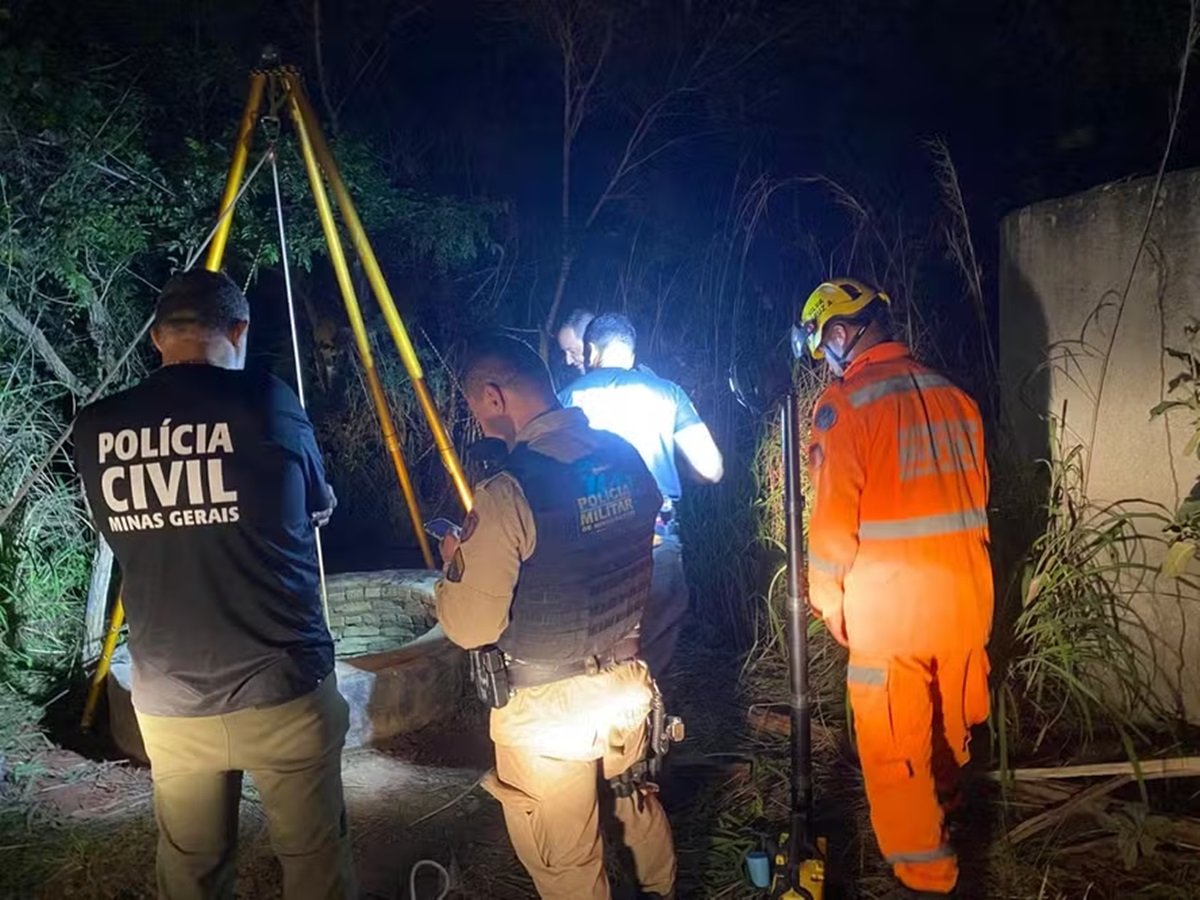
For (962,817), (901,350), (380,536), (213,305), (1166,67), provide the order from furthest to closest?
(380,536), (1166,67), (962,817), (901,350), (213,305)

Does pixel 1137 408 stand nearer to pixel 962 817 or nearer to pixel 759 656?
pixel 962 817

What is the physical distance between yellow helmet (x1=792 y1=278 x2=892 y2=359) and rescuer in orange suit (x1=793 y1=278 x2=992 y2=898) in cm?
20

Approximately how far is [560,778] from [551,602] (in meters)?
0.50

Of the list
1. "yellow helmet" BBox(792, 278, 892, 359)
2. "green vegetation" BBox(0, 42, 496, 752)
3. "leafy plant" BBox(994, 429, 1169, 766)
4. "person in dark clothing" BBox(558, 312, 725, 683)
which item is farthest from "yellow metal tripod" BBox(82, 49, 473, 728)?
"leafy plant" BBox(994, 429, 1169, 766)

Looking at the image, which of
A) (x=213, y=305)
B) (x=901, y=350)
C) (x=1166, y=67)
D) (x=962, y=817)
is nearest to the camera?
(x=213, y=305)

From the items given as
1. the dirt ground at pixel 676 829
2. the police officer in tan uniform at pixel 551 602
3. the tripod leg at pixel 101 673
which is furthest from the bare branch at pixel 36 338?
the police officer in tan uniform at pixel 551 602

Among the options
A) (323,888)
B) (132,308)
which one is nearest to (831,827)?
(323,888)

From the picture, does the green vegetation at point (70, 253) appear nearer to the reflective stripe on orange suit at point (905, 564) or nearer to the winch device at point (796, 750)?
the winch device at point (796, 750)

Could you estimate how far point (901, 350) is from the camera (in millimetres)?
3156

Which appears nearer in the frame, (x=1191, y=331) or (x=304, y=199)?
(x=1191, y=331)

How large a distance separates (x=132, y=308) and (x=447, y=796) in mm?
3429

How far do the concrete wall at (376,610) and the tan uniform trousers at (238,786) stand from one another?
287 centimetres

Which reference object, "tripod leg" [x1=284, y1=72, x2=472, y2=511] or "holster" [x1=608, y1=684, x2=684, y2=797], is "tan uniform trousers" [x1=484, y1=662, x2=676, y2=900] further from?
"tripod leg" [x1=284, y1=72, x2=472, y2=511]

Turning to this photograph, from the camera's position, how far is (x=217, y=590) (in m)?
2.55
